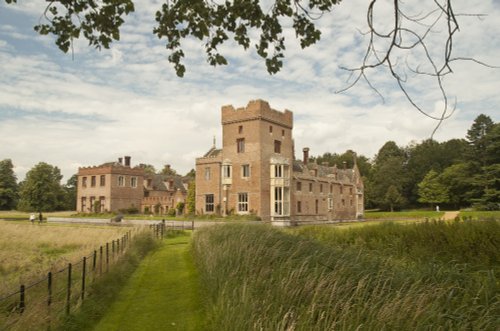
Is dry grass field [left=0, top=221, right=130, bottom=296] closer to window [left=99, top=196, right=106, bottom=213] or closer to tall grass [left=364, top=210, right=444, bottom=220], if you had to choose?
window [left=99, top=196, right=106, bottom=213]

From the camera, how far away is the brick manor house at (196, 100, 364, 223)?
43531 millimetres

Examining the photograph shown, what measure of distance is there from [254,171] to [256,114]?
587cm

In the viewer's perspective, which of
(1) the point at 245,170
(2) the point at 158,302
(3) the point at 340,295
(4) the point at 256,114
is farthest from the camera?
(1) the point at 245,170

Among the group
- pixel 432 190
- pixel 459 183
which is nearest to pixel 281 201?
pixel 459 183

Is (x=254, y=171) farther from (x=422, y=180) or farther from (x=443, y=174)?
(x=422, y=180)

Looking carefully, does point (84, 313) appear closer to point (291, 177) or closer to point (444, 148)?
point (291, 177)

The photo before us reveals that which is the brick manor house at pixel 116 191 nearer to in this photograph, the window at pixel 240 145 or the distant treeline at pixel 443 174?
the window at pixel 240 145

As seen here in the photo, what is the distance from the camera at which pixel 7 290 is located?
862cm

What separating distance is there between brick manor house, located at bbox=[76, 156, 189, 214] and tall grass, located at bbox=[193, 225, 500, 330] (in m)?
51.9

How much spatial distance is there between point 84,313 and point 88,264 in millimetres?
4030

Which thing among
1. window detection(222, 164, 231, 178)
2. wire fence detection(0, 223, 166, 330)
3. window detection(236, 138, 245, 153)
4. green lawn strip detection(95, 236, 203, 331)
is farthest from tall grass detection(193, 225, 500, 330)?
window detection(222, 164, 231, 178)

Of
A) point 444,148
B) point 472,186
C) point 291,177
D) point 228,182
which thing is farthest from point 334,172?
point 444,148

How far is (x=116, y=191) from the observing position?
195ft

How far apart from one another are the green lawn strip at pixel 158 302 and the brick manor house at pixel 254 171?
2743cm
